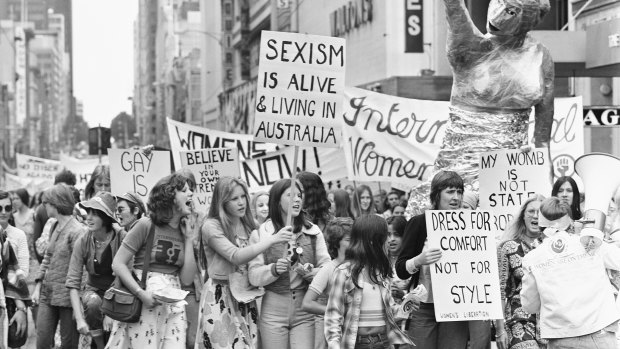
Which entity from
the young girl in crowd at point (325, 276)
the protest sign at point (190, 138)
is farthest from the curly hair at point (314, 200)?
the protest sign at point (190, 138)

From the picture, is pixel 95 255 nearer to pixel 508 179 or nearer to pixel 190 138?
pixel 508 179

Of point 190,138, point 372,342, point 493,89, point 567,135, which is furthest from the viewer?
point 190,138

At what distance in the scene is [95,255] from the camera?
9.66 meters

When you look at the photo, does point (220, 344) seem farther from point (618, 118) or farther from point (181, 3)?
point (181, 3)

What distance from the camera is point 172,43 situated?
167m

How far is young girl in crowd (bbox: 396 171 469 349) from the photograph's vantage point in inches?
334

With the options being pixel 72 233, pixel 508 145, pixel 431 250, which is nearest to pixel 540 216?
pixel 431 250

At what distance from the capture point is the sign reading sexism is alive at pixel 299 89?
366 inches

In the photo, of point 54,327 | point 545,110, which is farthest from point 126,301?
point 545,110

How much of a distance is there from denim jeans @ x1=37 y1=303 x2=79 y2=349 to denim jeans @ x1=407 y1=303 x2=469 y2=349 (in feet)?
11.0

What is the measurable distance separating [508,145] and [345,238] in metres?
3.27

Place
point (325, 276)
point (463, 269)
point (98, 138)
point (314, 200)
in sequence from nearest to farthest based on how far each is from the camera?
point (325, 276) → point (463, 269) → point (314, 200) → point (98, 138)

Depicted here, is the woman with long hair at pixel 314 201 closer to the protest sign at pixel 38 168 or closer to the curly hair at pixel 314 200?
the curly hair at pixel 314 200

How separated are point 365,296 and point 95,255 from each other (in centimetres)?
246
